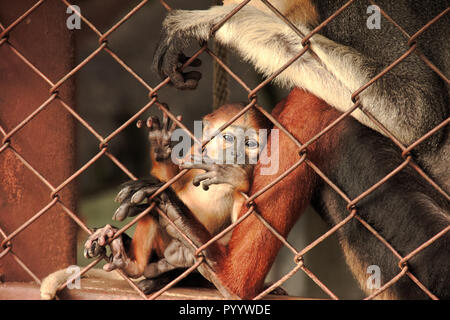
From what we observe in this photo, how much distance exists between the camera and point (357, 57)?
2.00m

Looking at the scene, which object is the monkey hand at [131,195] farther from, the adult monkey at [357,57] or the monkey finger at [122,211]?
the adult monkey at [357,57]

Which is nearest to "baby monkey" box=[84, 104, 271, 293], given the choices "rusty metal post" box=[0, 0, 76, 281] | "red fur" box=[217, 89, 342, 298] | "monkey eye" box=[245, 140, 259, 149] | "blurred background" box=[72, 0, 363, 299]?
"monkey eye" box=[245, 140, 259, 149]

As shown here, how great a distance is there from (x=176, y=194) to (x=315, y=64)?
25.8 inches

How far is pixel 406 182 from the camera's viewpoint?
6.42 feet

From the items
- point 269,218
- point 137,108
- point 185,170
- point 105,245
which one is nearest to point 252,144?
point 269,218

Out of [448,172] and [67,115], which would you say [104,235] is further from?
[448,172]

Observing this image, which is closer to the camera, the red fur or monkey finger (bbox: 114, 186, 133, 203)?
monkey finger (bbox: 114, 186, 133, 203)

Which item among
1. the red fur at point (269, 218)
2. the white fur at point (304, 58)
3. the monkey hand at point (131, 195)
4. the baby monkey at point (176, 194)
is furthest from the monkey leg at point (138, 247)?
the white fur at point (304, 58)

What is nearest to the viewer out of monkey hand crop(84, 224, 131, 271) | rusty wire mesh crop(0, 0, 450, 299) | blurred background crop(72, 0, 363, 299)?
rusty wire mesh crop(0, 0, 450, 299)

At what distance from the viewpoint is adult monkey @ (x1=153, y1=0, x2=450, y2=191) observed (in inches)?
77.2

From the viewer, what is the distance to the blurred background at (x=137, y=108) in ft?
16.1

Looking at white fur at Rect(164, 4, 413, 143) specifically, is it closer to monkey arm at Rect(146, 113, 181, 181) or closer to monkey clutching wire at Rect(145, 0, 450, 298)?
monkey clutching wire at Rect(145, 0, 450, 298)

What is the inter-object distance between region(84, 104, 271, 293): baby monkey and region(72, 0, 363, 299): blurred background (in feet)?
8.98

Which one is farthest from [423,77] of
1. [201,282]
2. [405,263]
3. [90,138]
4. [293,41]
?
[90,138]
